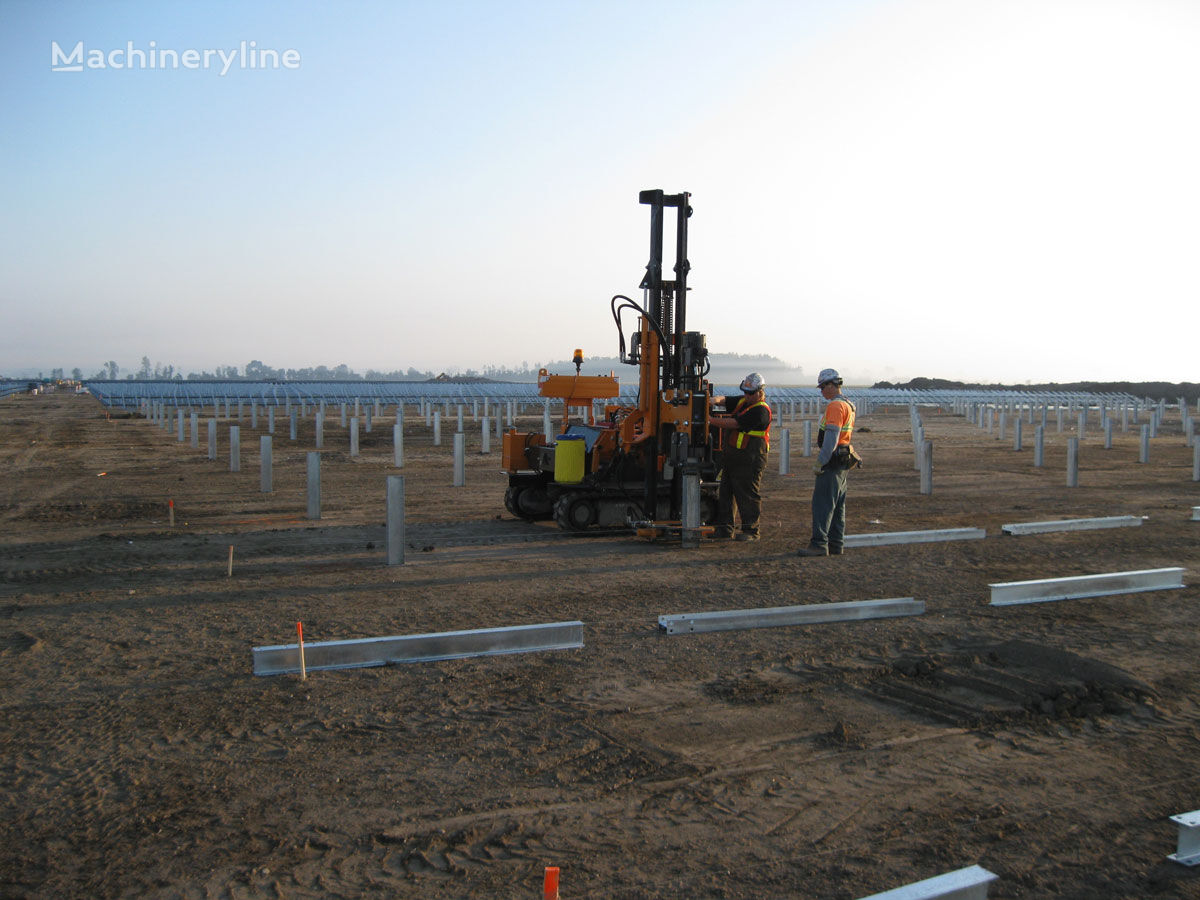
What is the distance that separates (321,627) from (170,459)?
727 inches

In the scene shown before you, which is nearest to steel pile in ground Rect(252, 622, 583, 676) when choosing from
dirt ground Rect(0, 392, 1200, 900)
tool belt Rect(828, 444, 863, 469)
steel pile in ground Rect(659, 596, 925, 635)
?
dirt ground Rect(0, 392, 1200, 900)

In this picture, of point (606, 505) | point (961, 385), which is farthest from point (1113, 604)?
point (961, 385)

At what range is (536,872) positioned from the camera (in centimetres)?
380

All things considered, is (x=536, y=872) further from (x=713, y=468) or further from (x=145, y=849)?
(x=713, y=468)

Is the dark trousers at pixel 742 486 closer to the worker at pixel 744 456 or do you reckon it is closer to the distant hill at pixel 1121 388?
the worker at pixel 744 456

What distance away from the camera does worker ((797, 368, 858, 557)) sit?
1058 cm

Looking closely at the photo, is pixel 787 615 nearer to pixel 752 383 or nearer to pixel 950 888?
pixel 950 888

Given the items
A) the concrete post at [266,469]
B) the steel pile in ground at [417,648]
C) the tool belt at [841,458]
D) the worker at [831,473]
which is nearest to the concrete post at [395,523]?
the steel pile in ground at [417,648]

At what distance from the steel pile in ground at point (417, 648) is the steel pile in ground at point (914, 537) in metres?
5.62

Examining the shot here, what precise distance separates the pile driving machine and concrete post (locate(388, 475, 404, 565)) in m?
2.48

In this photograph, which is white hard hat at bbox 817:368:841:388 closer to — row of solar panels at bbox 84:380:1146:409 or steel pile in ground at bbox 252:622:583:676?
steel pile in ground at bbox 252:622:583:676

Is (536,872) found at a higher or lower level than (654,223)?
lower

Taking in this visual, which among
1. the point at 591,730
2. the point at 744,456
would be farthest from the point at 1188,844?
the point at 744,456

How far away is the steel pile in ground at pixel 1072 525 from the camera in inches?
496
